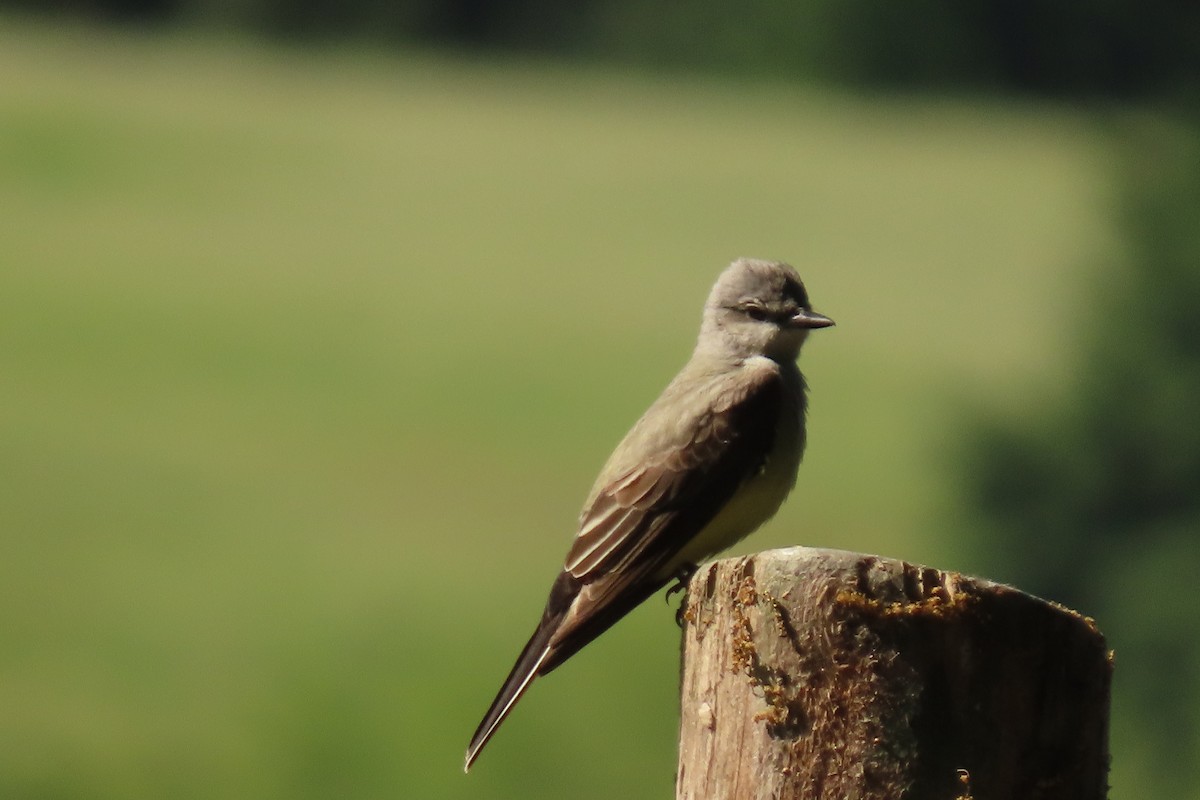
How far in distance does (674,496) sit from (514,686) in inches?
37.3

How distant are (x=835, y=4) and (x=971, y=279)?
4.55 m

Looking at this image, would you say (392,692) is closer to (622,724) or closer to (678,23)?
(622,724)

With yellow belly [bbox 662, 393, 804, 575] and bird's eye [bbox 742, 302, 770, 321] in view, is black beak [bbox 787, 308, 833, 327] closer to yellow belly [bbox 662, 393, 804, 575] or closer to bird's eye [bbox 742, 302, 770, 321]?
bird's eye [bbox 742, 302, 770, 321]

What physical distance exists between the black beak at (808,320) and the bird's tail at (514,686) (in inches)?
69.9

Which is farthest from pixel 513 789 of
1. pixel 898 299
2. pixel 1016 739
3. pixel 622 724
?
pixel 1016 739

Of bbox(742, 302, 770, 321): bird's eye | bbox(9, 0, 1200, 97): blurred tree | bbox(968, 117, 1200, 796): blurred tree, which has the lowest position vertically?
bbox(968, 117, 1200, 796): blurred tree

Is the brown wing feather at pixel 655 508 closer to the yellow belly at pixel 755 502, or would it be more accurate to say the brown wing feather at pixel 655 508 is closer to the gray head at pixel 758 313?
the yellow belly at pixel 755 502

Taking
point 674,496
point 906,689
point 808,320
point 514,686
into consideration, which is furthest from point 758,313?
point 906,689

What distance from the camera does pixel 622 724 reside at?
1428 centimetres

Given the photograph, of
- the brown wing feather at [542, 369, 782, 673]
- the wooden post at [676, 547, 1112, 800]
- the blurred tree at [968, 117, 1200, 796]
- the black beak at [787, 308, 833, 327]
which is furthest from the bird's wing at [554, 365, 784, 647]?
the blurred tree at [968, 117, 1200, 796]

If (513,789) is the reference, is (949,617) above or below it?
above

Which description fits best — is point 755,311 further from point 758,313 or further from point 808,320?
point 808,320

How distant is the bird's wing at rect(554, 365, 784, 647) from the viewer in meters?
4.88

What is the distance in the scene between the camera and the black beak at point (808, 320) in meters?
5.86
